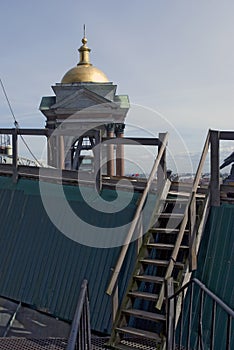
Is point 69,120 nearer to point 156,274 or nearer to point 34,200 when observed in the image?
point 34,200

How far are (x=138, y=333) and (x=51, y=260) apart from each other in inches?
80.9

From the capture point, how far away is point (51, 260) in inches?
233

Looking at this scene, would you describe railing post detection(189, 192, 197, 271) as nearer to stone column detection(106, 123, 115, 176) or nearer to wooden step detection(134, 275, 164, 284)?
wooden step detection(134, 275, 164, 284)

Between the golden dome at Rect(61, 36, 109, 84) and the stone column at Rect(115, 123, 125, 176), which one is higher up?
the golden dome at Rect(61, 36, 109, 84)

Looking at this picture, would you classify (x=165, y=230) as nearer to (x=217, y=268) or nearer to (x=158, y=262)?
(x=158, y=262)

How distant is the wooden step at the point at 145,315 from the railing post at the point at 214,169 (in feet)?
5.50

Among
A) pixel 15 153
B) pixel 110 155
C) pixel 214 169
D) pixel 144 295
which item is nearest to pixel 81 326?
pixel 144 295

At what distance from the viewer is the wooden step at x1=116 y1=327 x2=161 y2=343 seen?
13.9ft

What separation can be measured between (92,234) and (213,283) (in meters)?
2.00

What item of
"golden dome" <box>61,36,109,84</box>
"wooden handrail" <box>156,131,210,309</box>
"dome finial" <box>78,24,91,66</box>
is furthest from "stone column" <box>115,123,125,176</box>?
"dome finial" <box>78,24,91,66</box>

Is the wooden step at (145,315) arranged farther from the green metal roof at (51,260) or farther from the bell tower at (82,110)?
the bell tower at (82,110)

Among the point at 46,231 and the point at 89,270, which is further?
the point at 46,231

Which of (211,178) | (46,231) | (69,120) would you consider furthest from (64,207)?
(69,120)

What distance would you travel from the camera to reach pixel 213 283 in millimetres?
4695
